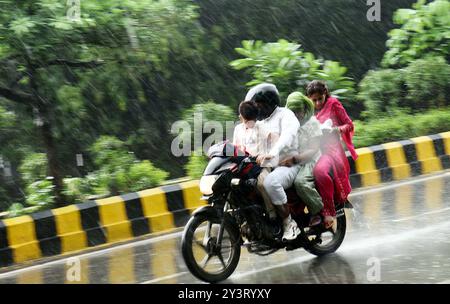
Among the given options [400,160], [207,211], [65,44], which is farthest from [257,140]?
[400,160]

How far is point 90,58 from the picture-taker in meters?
10.4

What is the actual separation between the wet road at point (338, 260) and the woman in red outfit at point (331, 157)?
483 mm

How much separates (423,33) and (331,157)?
23.5ft

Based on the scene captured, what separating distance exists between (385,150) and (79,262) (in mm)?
4800

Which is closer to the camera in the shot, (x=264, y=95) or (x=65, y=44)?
(x=264, y=95)

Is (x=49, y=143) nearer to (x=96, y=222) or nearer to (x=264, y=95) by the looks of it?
(x=96, y=222)

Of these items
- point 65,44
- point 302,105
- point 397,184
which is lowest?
point 397,184

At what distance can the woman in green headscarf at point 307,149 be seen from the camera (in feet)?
21.2

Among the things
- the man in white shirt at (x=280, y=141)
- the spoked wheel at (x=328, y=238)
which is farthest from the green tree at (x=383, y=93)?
the man in white shirt at (x=280, y=141)

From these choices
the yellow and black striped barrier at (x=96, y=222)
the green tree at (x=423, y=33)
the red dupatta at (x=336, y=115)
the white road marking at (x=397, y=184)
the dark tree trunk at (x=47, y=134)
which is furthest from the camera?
the green tree at (x=423, y=33)

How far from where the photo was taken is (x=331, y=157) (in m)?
6.78

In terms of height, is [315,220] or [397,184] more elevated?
[315,220]

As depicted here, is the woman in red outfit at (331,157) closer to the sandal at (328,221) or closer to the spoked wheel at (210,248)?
the sandal at (328,221)

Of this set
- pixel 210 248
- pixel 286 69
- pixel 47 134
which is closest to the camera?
pixel 210 248
